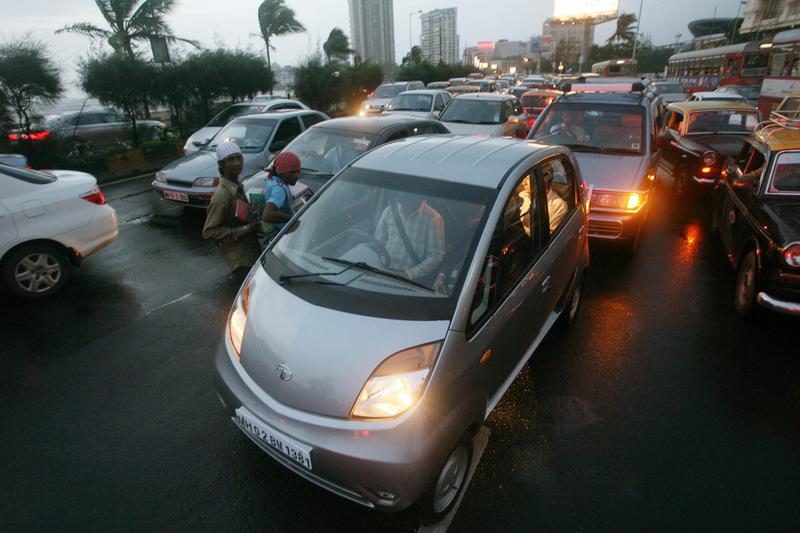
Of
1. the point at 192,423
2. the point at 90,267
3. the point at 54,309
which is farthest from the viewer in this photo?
the point at 90,267

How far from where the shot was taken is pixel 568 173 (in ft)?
13.5

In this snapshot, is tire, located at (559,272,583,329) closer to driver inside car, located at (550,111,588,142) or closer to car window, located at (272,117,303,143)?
driver inside car, located at (550,111,588,142)

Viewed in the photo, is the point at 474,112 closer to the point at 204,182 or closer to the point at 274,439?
the point at 204,182

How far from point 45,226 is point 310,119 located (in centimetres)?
517

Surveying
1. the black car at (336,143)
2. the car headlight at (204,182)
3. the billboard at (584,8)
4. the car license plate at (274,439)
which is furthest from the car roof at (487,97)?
the billboard at (584,8)

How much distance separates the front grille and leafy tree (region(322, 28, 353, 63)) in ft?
97.0

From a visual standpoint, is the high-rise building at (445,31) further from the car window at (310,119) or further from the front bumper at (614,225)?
the front bumper at (614,225)

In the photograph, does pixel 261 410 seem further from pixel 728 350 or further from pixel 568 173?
pixel 728 350

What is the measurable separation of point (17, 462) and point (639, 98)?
864 centimetres

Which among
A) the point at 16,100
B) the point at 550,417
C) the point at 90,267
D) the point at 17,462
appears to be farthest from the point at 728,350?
the point at 16,100

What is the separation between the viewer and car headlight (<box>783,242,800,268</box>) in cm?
402

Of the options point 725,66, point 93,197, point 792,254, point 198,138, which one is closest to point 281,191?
point 93,197

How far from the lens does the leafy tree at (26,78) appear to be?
1001cm

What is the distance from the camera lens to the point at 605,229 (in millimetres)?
6012
